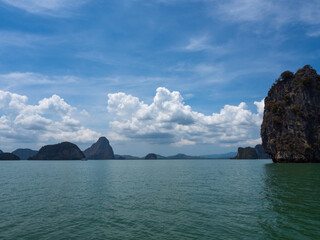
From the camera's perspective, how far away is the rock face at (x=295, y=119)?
113562 millimetres

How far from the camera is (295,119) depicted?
117 meters

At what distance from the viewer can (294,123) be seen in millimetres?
117438

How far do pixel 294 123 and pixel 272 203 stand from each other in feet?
365

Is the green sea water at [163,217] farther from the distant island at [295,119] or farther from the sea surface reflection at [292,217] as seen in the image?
the distant island at [295,119]

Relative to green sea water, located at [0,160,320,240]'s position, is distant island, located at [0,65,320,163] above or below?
above

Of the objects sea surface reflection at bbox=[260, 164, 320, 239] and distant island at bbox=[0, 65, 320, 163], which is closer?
sea surface reflection at bbox=[260, 164, 320, 239]

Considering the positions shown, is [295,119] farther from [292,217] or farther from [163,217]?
[163,217]

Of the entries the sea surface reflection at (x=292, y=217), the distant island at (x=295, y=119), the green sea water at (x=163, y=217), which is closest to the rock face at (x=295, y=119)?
the distant island at (x=295, y=119)

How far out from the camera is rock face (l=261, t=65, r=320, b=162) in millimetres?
113562

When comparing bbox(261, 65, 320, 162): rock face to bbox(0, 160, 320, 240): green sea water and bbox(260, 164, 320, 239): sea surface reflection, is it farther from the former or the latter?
bbox(260, 164, 320, 239): sea surface reflection

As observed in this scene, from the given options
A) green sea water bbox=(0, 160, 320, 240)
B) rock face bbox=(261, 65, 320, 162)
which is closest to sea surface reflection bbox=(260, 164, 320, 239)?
green sea water bbox=(0, 160, 320, 240)

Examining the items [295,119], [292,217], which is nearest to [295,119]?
[295,119]

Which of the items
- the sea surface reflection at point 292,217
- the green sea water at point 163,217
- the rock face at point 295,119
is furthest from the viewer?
the rock face at point 295,119

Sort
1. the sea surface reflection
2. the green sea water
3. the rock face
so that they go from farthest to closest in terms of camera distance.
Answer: the rock face → the green sea water → the sea surface reflection
